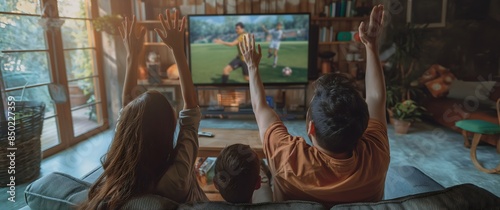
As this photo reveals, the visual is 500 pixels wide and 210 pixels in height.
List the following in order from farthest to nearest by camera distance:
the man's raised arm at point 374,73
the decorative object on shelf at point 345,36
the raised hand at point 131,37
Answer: the decorative object on shelf at point 345,36
the raised hand at point 131,37
the man's raised arm at point 374,73

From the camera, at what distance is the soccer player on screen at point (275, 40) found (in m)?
4.36

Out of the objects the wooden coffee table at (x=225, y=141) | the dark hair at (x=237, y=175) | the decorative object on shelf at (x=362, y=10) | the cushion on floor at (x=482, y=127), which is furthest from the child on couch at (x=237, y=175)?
the decorative object on shelf at (x=362, y=10)

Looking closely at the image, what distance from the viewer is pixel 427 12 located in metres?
4.43

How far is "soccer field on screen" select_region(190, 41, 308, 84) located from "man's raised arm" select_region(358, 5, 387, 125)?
3307 mm

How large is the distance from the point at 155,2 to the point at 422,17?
3.81 m

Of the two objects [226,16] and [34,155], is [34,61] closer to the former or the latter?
[34,155]

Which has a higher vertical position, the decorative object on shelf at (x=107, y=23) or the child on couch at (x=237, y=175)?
the decorative object on shelf at (x=107, y=23)

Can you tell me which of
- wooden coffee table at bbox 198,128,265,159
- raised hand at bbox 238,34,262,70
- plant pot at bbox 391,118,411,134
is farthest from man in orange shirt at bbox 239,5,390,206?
plant pot at bbox 391,118,411,134

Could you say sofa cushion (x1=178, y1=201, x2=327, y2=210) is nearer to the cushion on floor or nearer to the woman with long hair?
the woman with long hair

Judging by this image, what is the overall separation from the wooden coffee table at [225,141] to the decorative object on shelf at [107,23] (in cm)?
196

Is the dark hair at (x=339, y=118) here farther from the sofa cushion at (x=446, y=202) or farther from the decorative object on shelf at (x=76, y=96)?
the decorative object on shelf at (x=76, y=96)

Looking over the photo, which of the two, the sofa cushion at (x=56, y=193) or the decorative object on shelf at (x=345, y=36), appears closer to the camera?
the sofa cushion at (x=56, y=193)

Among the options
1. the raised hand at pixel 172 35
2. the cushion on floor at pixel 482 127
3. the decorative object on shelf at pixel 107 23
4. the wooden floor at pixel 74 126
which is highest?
the decorative object on shelf at pixel 107 23

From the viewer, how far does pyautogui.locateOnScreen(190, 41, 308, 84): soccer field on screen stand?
4.44 m
